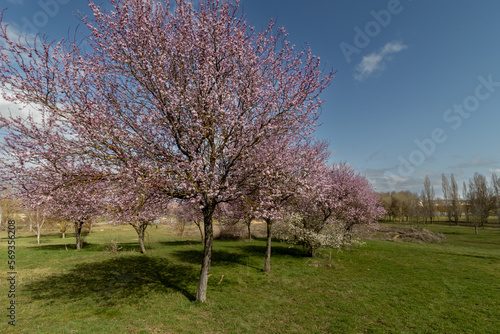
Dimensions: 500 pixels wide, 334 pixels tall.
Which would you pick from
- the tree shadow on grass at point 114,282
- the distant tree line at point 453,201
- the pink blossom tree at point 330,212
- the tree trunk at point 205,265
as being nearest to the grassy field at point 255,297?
the tree shadow on grass at point 114,282

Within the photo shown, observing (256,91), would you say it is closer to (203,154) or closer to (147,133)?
(203,154)

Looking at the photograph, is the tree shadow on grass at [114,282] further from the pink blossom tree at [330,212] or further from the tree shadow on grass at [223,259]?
the pink blossom tree at [330,212]

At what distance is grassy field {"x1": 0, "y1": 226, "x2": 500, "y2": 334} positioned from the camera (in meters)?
8.49

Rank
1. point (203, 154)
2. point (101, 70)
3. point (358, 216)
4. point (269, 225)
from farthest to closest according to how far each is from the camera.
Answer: point (358, 216), point (269, 225), point (203, 154), point (101, 70)

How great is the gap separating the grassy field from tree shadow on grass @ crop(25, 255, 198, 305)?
0.06 meters

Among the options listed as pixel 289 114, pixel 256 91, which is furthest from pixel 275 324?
pixel 256 91

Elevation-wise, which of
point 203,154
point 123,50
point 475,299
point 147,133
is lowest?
point 475,299

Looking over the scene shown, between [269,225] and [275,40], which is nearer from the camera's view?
[275,40]

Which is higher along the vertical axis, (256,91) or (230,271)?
(256,91)

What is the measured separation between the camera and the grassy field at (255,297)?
8.49 metres

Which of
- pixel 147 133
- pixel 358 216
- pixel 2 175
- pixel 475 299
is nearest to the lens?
pixel 2 175

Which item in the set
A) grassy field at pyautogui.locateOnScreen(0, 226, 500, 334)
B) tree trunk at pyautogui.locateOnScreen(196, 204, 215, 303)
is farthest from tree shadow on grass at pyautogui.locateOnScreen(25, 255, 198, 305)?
tree trunk at pyautogui.locateOnScreen(196, 204, 215, 303)

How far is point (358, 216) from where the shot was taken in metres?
27.6

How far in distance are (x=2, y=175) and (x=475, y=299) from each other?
21.9 metres
